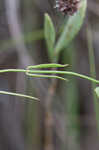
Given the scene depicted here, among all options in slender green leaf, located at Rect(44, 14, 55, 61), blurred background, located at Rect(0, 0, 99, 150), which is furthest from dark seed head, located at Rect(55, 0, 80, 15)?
blurred background, located at Rect(0, 0, 99, 150)

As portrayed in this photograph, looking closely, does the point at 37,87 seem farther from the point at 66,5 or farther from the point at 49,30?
the point at 66,5

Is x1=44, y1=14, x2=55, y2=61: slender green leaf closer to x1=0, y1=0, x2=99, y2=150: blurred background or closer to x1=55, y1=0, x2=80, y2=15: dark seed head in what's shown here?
x1=55, y1=0, x2=80, y2=15: dark seed head

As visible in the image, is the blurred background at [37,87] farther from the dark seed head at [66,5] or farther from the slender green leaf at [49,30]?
the dark seed head at [66,5]

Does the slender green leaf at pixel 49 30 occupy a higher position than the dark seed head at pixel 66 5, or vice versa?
the dark seed head at pixel 66 5

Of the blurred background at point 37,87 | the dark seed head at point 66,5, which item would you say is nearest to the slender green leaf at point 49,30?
the dark seed head at point 66,5

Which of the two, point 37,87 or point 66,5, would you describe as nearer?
point 66,5

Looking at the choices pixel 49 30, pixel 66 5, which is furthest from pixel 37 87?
pixel 66 5

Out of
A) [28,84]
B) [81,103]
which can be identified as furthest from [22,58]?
[81,103]

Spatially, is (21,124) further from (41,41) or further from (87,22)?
(87,22)
